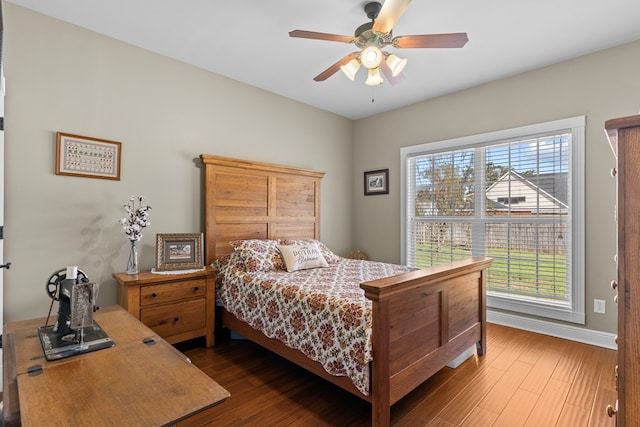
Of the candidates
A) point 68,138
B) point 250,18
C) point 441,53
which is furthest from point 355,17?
point 68,138

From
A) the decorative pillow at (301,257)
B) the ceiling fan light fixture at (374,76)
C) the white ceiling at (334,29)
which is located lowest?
the decorative pillow at (301,257)

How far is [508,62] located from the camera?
313 centimetres

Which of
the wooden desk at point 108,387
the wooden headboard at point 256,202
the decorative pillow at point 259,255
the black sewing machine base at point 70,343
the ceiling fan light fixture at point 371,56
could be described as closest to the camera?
the wooden desk at point 108,387

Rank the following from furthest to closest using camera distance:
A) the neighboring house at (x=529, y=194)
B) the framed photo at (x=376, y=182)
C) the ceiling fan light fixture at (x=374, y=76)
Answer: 1. the framed photo at (x=376, y=182)
2. the neighboring house at (x=529, y=194)
3. the ceiling fan light fixture at (x=374, y=76)

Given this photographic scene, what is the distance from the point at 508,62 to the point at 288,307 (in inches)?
121

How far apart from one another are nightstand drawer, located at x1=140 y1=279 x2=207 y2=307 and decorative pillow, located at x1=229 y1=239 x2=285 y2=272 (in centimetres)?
42

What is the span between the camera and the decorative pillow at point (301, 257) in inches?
123

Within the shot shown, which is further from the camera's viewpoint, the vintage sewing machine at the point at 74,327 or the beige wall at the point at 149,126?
the beige wall at the point at 149,126

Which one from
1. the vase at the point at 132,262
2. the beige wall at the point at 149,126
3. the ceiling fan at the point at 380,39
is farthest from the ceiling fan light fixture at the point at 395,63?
the vase at the point at 132,262

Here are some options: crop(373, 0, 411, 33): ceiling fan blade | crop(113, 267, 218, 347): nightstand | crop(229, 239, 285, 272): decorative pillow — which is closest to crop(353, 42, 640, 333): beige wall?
crop(229, 239, 285, 272): decorative pillow

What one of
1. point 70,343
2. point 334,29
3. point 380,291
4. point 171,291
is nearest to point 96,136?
point 171,291

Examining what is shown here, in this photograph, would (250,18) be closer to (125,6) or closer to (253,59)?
(253,59)

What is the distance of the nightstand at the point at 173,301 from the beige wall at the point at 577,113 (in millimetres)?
2563

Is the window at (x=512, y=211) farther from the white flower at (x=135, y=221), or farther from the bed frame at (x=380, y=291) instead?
the white flower at (x=135, y=221)
